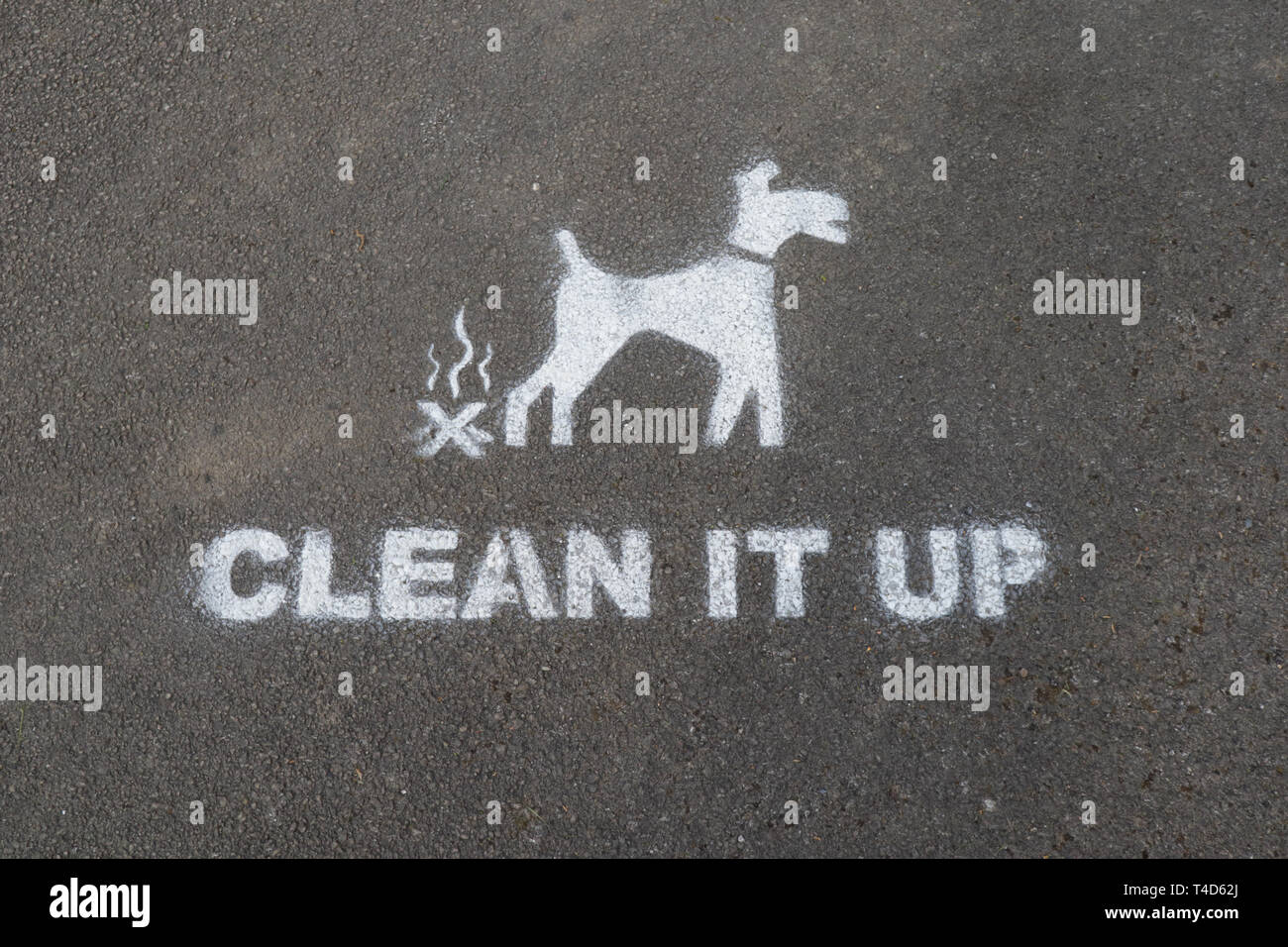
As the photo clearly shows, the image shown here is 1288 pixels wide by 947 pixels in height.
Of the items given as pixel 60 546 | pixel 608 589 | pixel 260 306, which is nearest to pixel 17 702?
pixel 60 546

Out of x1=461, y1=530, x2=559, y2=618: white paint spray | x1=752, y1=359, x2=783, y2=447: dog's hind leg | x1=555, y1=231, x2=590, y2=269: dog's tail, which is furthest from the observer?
x1=555, y1=231, x2=590, y2=269: dog's tail

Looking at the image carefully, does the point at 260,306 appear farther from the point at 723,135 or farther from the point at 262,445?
the point at 723,135

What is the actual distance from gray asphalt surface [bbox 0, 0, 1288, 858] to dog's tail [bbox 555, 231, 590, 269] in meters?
0.04

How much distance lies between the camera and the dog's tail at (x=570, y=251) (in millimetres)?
3266

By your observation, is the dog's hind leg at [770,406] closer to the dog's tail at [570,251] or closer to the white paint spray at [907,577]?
the white paint spray at [907,577]

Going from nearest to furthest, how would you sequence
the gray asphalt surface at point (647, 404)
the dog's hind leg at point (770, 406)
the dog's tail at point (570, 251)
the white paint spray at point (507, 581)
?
the gray asphalt surface at point (647, 404), the white paint spray at point (507, 581), the dog's hind leg at point (770, 406), the dog's tail at point (570, 251)

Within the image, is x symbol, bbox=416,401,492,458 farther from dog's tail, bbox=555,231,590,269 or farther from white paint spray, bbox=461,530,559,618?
dog's tail, bbox=555,231,590,269

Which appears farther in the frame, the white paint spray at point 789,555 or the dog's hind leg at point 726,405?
the dog's hind leg at point 726,405

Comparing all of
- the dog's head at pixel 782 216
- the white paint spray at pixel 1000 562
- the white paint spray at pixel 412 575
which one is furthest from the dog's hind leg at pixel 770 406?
the white paint spray at pixel 412 575

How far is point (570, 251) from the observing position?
328cm

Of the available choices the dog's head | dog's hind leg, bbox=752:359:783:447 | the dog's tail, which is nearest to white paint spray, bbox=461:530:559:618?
dog's hind leg, bbox=752:359:783:447

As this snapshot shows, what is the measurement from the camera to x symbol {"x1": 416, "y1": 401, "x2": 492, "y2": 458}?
3.13m

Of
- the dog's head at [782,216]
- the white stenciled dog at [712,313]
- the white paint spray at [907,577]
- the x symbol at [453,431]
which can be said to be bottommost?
the white paint spray at [907,577]

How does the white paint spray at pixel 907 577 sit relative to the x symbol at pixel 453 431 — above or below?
below
